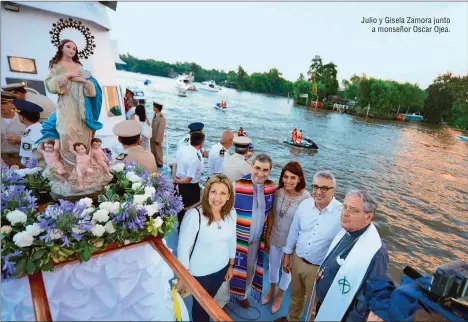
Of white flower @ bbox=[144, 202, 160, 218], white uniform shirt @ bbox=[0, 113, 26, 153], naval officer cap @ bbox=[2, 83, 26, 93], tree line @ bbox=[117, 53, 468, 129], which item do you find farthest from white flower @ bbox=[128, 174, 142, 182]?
tree line @ bbox=[117, 53, 468, 129]

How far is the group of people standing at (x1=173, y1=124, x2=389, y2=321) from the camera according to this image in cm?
200

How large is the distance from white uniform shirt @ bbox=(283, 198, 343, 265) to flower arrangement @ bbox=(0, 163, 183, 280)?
1.36m

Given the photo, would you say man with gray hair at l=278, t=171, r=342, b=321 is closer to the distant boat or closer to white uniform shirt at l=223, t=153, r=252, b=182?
white uniform shirt at l=223, t=153, r=252, b=182

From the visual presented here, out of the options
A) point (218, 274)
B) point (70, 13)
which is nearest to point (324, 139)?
point (70, 13)

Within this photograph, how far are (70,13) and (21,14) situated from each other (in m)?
1.04

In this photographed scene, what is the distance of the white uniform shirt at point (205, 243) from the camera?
7.86 feet

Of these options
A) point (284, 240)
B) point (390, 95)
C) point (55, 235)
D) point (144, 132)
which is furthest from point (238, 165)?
point (390, 95)

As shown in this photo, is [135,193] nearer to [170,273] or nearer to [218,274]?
[170,273]

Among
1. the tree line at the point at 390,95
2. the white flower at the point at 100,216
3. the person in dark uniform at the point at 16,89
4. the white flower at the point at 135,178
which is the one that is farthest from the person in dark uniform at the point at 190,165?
the tree line at the point at 390,95

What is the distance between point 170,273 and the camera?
2117 millimetres

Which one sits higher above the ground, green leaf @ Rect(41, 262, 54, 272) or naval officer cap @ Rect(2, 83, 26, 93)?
naval officer cap @ Rect(2, 83, 26, 93)

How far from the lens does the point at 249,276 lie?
3471 mm

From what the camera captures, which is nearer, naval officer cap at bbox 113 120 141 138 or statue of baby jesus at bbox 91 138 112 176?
statue of baby jesus at bbox 91 138 112 176

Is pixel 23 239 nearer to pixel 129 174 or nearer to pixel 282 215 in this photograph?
pixel 129 174
